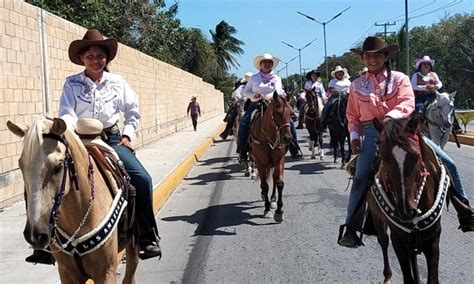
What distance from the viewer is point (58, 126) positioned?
10.3 feet

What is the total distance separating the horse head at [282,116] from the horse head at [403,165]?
440cm

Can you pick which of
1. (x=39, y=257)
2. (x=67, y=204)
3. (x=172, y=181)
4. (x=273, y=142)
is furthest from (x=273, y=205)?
(x=67, y=204)

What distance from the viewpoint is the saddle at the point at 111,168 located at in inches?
158

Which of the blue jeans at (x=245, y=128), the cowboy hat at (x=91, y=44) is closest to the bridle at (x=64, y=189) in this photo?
the cowboy hat at (x=91, y=44)

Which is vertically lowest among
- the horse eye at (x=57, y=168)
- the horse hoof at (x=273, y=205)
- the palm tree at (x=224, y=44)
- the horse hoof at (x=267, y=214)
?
the horse hoof at (x=267, y=214)

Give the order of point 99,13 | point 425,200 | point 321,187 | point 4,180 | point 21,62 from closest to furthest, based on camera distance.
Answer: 1. point 425,200
2. point 4,180
3. point 21,62
4. point 321,187
5. point 99,13

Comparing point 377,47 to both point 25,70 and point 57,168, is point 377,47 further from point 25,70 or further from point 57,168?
point 25,70

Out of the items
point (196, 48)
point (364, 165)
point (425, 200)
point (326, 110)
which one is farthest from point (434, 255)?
point (196, 48)

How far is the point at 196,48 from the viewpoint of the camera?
56.9m

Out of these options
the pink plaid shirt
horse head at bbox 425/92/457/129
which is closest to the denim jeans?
the pink plaid shirt

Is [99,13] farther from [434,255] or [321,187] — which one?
[434,255]

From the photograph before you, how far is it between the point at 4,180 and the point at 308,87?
471 inches

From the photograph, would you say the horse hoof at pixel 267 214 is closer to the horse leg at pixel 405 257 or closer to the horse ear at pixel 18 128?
the horse leg at pixel 405 257

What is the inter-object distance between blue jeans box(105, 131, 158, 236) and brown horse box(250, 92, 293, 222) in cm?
403
